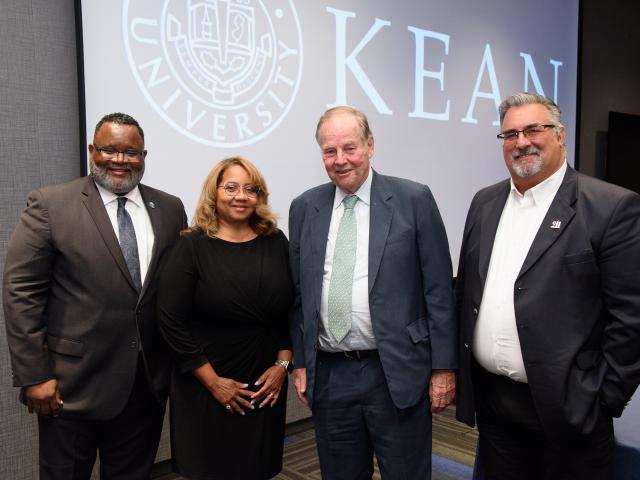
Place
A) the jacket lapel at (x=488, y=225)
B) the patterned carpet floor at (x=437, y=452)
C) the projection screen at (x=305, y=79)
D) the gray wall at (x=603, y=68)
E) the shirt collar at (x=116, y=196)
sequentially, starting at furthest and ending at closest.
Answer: the gray wall at (x=603, y=68) < the patterned carpet floor at (x=437, y=452) < the projection screen at (x=305, y=79) < the shirt collar at (x=116, y=196) < the jacket lapel at (x=488, y=225)

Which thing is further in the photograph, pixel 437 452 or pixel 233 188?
pixel 437 452

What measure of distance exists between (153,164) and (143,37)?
550 millimetres

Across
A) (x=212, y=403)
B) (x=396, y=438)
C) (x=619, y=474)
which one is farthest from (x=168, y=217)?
(x=619, y=474)

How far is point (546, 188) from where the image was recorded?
64.9 inches

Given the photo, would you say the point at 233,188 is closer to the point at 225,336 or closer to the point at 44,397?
the point at 225,336

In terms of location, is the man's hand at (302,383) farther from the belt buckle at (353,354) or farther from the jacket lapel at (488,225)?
the jacket lapel at (488,225)

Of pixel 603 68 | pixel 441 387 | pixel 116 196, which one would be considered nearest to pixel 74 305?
pixel 116 196

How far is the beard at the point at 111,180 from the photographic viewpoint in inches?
69.6

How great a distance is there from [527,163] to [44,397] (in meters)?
1.56

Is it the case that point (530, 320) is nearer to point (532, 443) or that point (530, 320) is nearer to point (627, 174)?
point (532, 443)

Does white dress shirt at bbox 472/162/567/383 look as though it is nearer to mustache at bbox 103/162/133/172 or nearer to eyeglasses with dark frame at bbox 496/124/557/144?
eyeglasses with dark frame at bbox 496/124/557/144

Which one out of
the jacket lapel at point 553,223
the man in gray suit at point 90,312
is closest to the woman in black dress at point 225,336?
the man in gray suit at point 90,312

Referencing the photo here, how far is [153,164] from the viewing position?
2.54m

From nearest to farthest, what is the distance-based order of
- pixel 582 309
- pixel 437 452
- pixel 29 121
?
pixel 582 309 < pixel 29 121 < pixel 437 452
